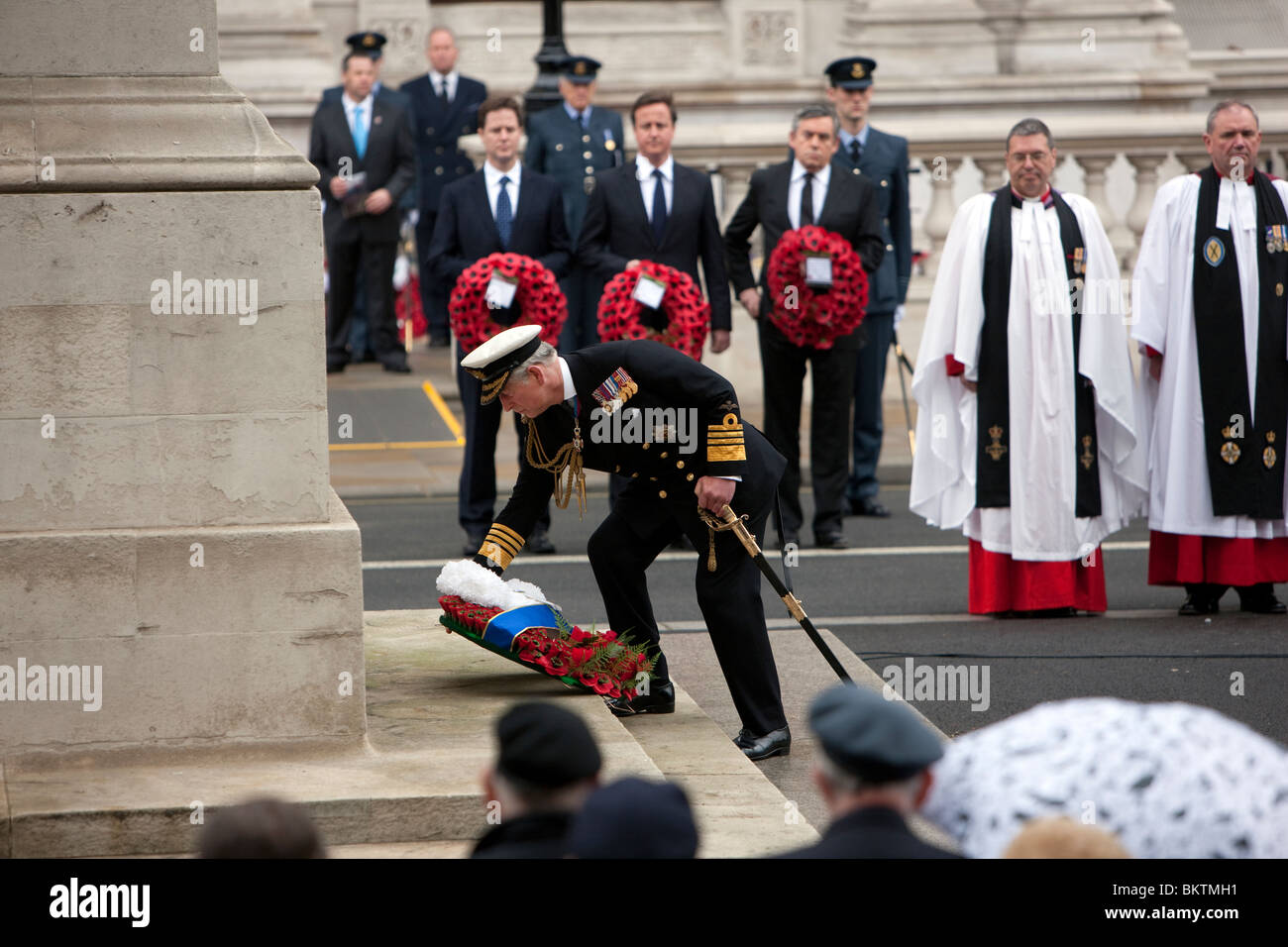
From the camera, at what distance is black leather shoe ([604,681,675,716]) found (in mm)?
7641

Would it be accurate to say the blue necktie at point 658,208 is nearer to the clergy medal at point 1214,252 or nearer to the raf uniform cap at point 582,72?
the raf uniform cap at point 582,72

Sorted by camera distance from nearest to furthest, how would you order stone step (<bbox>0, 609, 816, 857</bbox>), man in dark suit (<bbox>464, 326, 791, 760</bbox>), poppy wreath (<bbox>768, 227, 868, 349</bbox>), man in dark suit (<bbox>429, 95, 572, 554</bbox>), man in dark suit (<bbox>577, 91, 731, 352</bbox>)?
stone step (<bbox>0, 609, 816, 857</bbox>), man in dark suit (<bbox>464, 326, 791, 760</bbox>), poppy wreath (<bbox>768, 227, 868, 349</bbox>), man in dark suit (<bbox>429, 95, 572, 554</bbox>), man in dark suit (<bbox>577, 91, 731, 352</bbox>)

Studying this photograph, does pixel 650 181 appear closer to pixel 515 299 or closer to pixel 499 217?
pixel 499 217

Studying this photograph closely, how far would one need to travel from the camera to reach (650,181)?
12.1m

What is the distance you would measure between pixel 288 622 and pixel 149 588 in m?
0.44

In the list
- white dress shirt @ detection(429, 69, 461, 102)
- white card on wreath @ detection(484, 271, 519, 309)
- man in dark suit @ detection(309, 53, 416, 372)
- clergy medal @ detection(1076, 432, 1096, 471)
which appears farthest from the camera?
white dress shirt @ detection(429, 69, 461, 102)

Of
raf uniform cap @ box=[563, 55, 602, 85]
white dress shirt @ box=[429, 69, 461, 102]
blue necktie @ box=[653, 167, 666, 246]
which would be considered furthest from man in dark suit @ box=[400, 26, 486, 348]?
blue necktie @ box=[653, 167, 666, 246]

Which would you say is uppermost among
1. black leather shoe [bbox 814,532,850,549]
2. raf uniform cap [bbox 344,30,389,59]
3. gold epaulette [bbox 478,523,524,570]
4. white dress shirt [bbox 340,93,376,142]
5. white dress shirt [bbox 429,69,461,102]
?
raf uniform cap [bbox 344,30,389,59]

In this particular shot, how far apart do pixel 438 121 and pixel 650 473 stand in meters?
12.4

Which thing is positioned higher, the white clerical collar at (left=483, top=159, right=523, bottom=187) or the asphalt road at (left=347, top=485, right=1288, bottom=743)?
the white clerical collar at (left=483, top=159, right=523, bottom=187)

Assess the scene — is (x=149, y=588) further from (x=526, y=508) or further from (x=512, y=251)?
(x=512, y=251)

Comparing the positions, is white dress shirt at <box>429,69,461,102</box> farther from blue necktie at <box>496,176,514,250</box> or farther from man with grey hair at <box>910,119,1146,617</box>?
man with grey hair at <box>910,119,1146,617</box>

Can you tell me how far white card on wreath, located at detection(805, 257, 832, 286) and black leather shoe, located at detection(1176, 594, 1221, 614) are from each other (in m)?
2.79

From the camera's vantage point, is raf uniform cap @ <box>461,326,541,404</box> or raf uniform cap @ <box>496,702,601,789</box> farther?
raf uniform cap @ <box>461,326,541,404</box>
